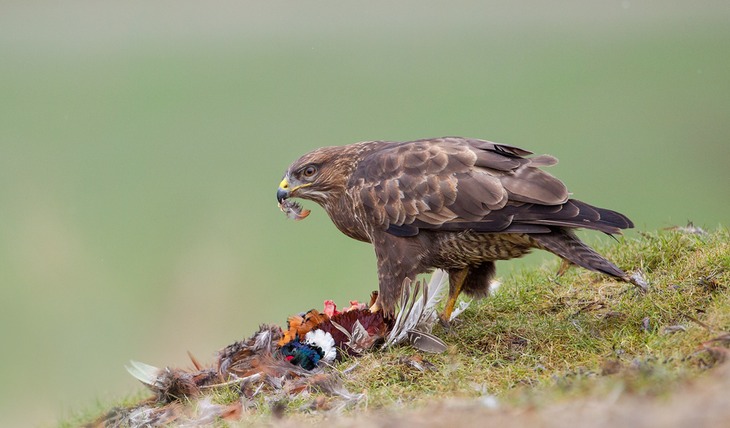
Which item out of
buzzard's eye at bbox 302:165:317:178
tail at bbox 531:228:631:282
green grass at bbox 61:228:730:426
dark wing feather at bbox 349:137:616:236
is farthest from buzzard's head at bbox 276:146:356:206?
tail at bbox 531:228:631:282

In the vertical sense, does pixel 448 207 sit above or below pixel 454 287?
above

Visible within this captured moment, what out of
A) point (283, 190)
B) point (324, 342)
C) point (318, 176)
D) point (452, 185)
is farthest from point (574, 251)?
point (283, 190)

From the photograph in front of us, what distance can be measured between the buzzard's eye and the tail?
183cm

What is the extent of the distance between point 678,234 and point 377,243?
2.44 metres

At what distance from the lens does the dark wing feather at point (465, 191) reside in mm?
5754

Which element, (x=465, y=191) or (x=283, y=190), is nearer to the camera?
(x=465, y=191)

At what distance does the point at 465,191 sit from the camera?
601 centimetres

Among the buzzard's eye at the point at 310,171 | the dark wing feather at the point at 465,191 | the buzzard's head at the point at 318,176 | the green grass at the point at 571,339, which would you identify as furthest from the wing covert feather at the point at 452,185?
the green grass at the point at 571,339

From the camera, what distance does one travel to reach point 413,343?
6.06m

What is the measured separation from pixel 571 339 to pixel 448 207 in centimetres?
117

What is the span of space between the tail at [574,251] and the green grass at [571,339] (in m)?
0.42

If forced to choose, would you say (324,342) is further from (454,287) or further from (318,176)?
(318,176)

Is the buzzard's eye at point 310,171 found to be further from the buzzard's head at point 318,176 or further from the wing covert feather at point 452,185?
the wing covert feather at point 452,185

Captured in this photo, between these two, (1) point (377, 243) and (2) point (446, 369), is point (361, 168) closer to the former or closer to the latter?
(1) point (377, 243)
